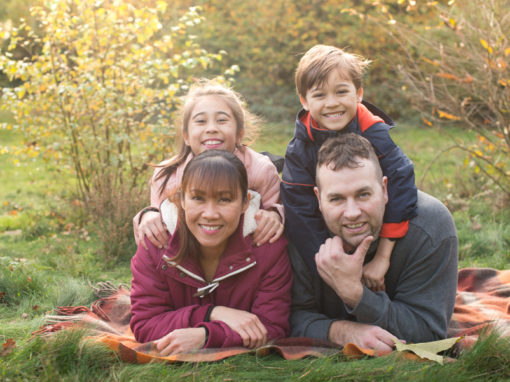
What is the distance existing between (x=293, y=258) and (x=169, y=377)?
40.3 inches

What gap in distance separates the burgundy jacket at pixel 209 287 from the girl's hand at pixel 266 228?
1.3 inches

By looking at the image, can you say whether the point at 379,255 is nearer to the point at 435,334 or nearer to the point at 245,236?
the point at 435,334

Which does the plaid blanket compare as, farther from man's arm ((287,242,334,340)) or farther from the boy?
the boy

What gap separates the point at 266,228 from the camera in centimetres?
309

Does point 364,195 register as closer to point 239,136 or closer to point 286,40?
point 239,136

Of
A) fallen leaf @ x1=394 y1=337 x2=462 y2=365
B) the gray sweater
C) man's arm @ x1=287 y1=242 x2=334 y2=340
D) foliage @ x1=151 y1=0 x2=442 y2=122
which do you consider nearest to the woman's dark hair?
man's arm @ x1=287 y1=242 x2=334 y2=340

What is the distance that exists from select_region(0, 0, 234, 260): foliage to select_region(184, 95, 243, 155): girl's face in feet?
6.95

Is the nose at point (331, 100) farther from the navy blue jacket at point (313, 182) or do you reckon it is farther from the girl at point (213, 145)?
the girl at point (213, 145)

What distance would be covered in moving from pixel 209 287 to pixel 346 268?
0.75 metres

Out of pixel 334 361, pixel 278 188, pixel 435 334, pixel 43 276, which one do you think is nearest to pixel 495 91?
pixel 278 188

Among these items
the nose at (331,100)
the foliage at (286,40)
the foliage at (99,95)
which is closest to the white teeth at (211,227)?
the nose at (331,100)

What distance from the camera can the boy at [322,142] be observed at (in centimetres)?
293

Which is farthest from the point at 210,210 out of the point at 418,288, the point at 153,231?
the point at 418,288

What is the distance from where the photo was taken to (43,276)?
4391 mm
